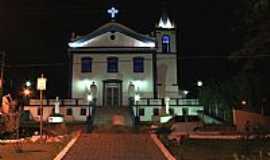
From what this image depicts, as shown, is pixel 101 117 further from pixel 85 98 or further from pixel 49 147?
pixel 49 147

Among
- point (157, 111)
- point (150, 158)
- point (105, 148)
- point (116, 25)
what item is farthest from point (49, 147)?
point (116, 25)

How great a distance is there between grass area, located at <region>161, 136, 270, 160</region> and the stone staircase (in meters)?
17.9

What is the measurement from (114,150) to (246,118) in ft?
53.9

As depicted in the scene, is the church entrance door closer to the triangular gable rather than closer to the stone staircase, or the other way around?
the stone staircase

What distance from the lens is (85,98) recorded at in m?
43.2

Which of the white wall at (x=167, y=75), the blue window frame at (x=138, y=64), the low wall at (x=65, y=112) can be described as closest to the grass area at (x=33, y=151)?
the low wall at (x=65, y=112)

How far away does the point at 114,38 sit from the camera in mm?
45156

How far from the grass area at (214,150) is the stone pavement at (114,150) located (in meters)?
0.75

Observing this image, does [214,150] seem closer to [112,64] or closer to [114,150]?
[114,150]

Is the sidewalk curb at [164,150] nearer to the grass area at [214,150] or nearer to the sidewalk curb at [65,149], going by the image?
the grass area at [214,150]

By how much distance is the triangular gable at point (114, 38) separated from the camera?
44656 millimetres

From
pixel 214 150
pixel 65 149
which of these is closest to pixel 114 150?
pixel 65 149

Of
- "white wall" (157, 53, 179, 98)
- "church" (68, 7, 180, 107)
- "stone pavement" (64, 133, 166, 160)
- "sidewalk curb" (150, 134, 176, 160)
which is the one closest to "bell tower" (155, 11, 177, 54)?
"white wall" (157, 53, 179, 98)

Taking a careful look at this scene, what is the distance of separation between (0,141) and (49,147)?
9.56 ft
